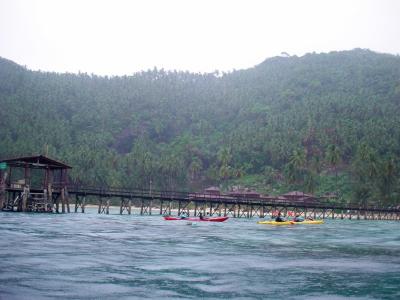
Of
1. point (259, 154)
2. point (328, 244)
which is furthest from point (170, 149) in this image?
point (328, 244)

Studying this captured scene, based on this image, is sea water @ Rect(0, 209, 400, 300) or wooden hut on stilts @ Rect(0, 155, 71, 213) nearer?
sea water @ Rect(0, 209, 400, 300)

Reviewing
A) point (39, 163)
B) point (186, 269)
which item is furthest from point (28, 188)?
point (186, 269)

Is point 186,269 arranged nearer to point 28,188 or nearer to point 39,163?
point 39,163

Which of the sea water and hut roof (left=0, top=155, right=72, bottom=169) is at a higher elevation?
hut roof (left=0, top=155, right=72, bottom=169)

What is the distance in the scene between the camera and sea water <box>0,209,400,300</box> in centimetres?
2112

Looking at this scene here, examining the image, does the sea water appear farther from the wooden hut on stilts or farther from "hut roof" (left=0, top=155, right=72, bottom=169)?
the wooden hut on stilts

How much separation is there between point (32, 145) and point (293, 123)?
3493 inches

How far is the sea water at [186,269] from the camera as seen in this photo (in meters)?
21.1

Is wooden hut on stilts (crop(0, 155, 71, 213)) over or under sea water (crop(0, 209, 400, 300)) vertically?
over

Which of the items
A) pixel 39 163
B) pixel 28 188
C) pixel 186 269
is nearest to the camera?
pixel 186 269

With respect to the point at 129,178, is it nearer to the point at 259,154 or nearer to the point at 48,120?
the point at 259,154

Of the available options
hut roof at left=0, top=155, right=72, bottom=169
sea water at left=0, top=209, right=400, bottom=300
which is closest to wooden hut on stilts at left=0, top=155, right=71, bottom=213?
hut roof at left=0, top=155, right=72, bottom=169

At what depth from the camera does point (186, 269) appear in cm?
2634

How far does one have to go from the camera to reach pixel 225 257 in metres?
31.4
